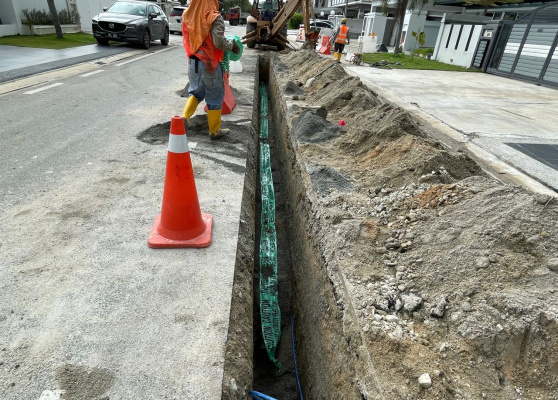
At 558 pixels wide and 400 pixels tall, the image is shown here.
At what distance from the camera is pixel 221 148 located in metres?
4.36

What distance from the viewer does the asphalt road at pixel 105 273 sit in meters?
1.63

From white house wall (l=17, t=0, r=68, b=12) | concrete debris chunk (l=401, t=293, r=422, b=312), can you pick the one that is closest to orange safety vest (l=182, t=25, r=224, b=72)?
concrete debris chunk (l=401, t=293, r=422, b=312)

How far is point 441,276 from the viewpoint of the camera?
6.66 ft

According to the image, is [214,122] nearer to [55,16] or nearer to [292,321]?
[292,321]

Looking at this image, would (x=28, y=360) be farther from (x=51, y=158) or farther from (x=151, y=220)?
(x=51, y=158)

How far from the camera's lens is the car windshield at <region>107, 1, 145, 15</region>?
1314 cm

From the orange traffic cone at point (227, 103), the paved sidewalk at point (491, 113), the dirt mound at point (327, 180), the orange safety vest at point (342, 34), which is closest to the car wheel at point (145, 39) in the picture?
the orange safety vest at point (342, 34)

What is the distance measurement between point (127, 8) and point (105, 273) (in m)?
14.2

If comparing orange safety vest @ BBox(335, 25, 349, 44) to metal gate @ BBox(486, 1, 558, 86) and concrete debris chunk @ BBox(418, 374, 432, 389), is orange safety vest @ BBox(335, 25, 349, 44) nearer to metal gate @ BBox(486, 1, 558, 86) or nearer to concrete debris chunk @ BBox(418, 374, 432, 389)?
metal gate @ BBox(486, 1, 558, 86)

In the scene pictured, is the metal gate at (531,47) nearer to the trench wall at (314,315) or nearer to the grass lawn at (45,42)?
the trench wall at (314,315)

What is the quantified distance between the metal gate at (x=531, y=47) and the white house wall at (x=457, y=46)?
1460mm

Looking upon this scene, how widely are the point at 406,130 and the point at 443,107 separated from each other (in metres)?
4.46

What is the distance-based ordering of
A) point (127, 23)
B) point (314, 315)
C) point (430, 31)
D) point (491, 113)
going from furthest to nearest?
point (430, 31)
point (127, 23)
point (491, 113)
point (314, 315)

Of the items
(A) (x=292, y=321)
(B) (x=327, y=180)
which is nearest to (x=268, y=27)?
(B) (x=327, y=180)
